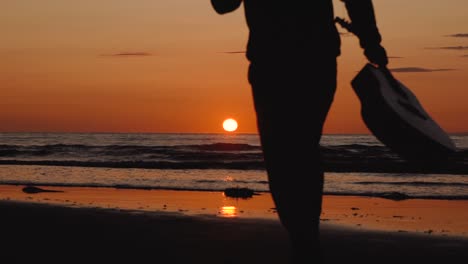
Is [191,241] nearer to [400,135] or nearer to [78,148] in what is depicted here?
[400,135]

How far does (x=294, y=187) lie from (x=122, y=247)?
16.7ft

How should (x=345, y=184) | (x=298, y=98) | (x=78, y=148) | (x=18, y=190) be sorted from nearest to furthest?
(x=298, y=98) < (x=18, y=190) < (x=345, y=184) < (x=78, y=148)

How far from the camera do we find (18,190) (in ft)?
57.4

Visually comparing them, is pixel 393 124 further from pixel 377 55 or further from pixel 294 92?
pixel 294 92

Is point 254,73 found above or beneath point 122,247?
above

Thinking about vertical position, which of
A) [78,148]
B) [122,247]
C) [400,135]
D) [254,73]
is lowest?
[122,247]

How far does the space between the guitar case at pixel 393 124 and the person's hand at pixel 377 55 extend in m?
0.05

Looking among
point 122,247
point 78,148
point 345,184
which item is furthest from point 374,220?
point 78,148

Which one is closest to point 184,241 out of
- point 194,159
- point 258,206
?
point 258,206

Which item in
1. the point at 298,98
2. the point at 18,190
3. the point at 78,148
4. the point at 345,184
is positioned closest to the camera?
the point at 298,98

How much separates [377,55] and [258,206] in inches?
416

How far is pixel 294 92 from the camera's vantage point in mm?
3244

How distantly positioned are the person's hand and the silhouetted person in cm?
23

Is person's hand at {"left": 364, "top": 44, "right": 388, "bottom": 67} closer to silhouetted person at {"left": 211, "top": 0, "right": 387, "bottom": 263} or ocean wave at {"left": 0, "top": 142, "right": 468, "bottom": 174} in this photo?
silhouetted person at {"left": 211, "top": 0, "right": 387, "bottom": 263}
